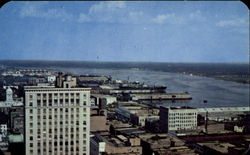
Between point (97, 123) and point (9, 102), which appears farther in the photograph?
point (9, 102)

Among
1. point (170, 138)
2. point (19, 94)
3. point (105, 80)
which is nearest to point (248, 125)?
point (170, 138)

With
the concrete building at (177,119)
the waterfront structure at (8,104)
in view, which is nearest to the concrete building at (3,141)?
the waterfront structure at (8,104)

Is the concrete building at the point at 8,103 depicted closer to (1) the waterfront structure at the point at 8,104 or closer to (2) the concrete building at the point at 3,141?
(1) the waterfront structure at the point at 8,104

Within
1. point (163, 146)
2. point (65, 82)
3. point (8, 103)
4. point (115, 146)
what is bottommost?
point (163, 146)

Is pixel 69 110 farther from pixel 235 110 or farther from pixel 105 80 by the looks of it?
pixel 105 80

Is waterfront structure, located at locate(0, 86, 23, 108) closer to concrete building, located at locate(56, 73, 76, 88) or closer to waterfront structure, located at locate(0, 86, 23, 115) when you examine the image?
waterfront structure, located at locate(0, 86, 23, 115)

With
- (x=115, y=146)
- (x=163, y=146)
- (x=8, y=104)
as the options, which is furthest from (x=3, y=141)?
(x=8, y=104)

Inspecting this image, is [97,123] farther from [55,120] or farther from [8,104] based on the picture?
[8,104]
